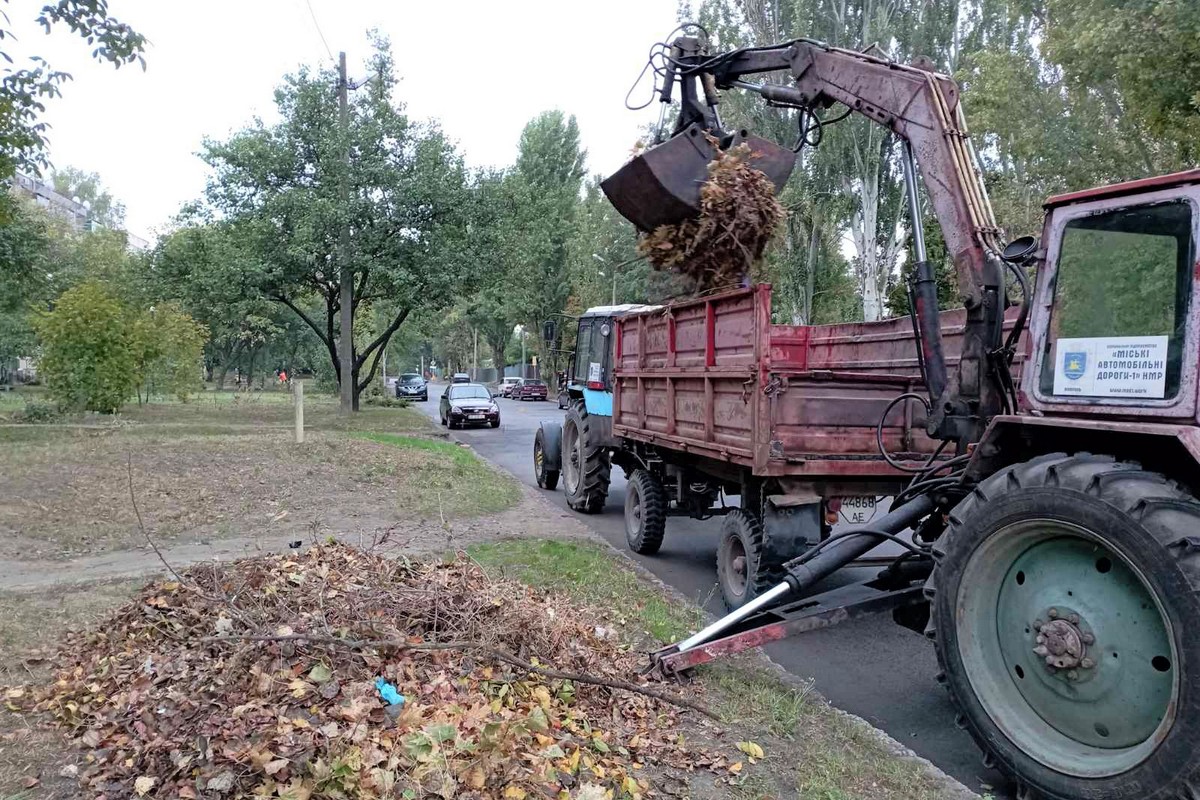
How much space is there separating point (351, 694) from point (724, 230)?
446 cm

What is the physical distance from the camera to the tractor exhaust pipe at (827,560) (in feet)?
16.2

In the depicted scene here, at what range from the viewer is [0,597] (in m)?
6.56

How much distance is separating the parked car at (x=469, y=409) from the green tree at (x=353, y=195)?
4.68 metres

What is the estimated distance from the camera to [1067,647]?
3.51 m

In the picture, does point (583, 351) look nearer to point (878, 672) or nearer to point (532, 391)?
point (878, 672)

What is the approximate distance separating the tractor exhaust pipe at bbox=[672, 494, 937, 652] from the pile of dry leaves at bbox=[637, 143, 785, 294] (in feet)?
8.75

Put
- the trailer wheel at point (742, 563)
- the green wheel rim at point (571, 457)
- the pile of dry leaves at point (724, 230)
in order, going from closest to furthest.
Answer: the trailer wheel at point (742, 563) → the pile of dry leaves at point (724, 230) → the green wheel rim at point (571, 457)

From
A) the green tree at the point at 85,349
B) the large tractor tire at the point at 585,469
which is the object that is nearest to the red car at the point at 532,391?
the green tree at the point at 85,349

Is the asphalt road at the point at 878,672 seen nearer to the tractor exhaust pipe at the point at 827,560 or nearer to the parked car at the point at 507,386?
the tractor exhaust pipe at the point at 827,560

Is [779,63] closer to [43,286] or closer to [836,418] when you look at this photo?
[836,418]

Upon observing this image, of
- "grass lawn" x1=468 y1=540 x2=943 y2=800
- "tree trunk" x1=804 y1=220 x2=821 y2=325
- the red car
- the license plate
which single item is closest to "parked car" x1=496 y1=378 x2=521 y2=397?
the red car

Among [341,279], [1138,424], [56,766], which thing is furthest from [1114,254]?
[341,279]

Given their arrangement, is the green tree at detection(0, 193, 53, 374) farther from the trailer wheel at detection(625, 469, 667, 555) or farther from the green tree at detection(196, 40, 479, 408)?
the trailer wheel at detection(625, 469, 667, 555)

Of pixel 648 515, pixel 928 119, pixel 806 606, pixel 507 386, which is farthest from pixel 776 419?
pixel 507 386
